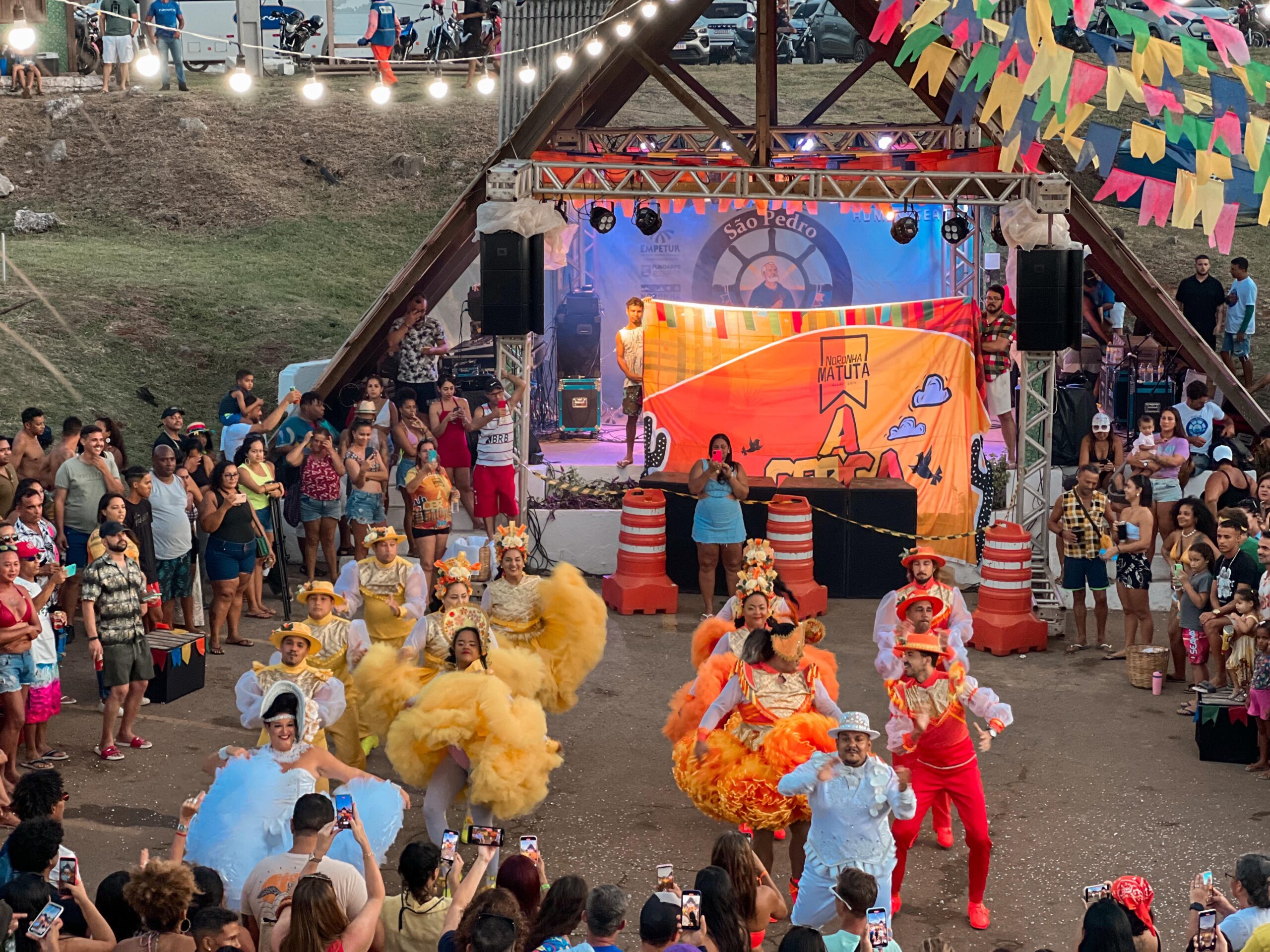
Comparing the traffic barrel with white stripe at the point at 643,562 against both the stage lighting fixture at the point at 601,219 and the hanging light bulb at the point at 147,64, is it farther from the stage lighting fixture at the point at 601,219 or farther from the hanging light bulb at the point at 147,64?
the hanging light bulb at the point at 147,64

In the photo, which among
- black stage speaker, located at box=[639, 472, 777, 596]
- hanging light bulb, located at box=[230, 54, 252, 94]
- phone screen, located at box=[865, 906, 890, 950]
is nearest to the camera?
phone screen, located at box=[865, 906, 890, 950]

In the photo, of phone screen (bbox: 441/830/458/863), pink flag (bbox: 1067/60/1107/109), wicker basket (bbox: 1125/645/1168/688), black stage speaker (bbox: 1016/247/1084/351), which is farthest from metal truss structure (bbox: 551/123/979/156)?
phone screen (bbox: 441/830/458/863)

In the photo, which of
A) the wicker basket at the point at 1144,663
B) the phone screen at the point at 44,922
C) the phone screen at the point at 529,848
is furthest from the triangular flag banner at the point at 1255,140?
the wicker basket at the point at 1144,663

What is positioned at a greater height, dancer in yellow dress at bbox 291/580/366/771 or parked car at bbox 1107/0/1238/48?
parked car at bbox 1107/0/1238/48

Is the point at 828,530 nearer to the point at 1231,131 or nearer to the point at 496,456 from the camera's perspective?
the point at 496,456

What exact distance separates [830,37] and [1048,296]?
66.2 ft

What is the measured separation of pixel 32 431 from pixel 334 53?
59.2 feet

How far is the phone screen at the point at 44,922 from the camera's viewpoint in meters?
5.30

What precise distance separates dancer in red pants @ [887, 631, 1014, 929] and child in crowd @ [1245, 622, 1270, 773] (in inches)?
108

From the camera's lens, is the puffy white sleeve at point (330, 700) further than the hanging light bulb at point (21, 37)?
No

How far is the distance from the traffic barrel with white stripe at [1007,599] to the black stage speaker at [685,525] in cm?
216

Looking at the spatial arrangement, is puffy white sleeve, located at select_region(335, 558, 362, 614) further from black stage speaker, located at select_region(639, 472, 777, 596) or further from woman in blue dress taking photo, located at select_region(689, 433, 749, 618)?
black stage speaker, located at select_region(639, 472, 777, 596)

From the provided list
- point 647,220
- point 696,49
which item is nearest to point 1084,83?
point 647,220

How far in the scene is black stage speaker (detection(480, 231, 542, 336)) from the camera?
1440 cm
